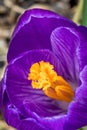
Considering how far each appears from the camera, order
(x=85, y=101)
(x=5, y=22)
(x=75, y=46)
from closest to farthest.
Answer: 1. (x=85, y=101)
2. (x=75, y=46)
3. (x=5, y=22)

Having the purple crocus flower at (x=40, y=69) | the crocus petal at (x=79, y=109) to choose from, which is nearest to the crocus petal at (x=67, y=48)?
the purple crocus flower at (x=40, y=69)

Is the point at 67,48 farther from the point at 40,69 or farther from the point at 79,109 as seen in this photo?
the point at 79,109

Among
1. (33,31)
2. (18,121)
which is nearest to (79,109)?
(18,121)

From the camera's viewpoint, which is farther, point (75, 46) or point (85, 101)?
point (75, 46)

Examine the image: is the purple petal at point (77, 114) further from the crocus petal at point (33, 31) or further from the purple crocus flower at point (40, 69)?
the crocus petal at point (33, 31)

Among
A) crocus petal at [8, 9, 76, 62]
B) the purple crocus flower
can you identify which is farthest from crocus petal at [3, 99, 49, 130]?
crocus petal at [8, 9, 76, 62]

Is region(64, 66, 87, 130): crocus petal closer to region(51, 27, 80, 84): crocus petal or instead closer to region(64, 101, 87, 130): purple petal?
region(64, 101, 87, 130): purple petal

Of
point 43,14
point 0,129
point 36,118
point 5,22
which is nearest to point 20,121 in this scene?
point 36,118

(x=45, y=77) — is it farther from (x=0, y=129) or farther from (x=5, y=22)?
(x=5, y=22)
